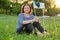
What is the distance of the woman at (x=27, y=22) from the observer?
18.8 ft

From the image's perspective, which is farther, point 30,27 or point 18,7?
point 18,7

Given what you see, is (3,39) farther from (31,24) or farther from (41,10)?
(41,10)

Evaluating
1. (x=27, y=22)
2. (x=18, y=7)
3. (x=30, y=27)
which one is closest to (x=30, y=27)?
(x=30, y=27)

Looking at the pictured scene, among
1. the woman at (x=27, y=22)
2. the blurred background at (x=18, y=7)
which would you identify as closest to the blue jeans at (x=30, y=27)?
the woman at (x=27, y=22)

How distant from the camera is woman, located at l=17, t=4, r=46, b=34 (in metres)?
5.74

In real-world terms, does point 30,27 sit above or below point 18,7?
above

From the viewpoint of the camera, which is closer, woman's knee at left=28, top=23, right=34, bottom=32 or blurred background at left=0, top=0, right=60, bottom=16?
woman's knee at left=28, top=23, right=34, bottom=32

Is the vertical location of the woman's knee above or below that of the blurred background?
above

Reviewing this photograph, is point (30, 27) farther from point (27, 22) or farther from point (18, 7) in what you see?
point (18, 7)

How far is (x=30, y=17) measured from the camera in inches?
238

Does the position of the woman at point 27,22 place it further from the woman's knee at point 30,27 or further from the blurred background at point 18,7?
the blurred background at point 18,7

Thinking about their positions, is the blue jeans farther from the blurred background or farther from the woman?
the blurred background

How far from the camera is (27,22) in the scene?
576 cm

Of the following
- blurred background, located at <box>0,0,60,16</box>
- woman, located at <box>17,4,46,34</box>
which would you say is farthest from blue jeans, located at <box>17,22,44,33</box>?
blurred background, located at <box>0,0,60,16</box>
